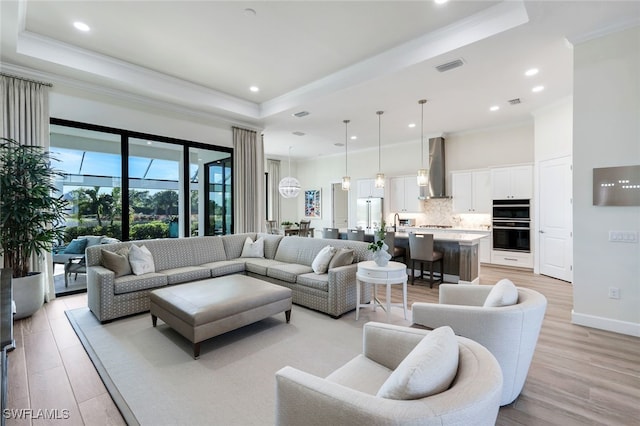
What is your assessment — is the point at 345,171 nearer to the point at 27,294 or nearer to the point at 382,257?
the point at 382,257

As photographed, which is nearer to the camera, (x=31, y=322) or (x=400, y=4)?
(x=400, y=4)

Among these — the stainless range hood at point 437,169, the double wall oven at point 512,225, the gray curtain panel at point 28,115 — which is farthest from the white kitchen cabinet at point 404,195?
the gray curtain panel at point 28,115

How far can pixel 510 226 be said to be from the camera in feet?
21.6

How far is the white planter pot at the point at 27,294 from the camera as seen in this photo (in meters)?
3.56

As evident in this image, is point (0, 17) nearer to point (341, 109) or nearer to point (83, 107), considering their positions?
point (83, 107)

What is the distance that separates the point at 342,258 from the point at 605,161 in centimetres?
319

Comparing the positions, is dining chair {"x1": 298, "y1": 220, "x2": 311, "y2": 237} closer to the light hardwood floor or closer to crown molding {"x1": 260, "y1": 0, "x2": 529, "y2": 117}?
crown molding {"x1": 260, "y1": 0, "x2": 529, "y2": 117}

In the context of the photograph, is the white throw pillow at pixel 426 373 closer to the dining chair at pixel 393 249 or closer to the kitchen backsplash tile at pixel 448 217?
the dining chair at pixel 393 249

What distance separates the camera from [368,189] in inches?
357

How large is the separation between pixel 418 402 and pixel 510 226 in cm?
687

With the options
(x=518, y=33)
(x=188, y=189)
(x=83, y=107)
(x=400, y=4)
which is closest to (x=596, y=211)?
(x=518, y=33)

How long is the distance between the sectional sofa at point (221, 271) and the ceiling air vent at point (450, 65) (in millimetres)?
2643

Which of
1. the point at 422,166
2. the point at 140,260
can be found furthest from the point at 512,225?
the point at 140,260

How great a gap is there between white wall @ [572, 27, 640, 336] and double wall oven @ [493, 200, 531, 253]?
3189mm
